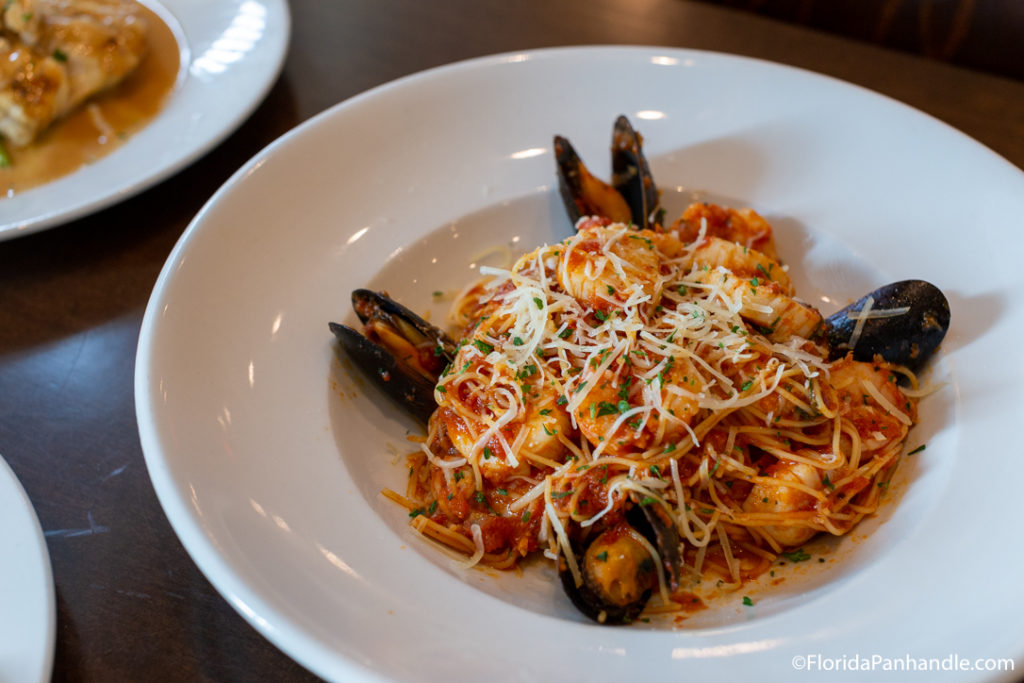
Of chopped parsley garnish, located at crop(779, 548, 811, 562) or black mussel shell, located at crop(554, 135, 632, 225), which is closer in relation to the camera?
chopped parsley garnish, located at crop(779, 548, 811, 562)

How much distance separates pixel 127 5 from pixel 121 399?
3.03 metres

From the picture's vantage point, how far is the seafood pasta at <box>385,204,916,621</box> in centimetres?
243

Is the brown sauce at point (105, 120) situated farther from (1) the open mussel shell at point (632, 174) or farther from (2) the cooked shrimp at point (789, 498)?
(2) the cooked shrimp at point (789, 498)

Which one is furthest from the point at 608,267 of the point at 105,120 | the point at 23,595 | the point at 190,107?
the point at 105,120

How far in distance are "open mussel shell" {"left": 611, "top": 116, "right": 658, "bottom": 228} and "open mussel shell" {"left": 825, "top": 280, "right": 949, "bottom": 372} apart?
94 cm

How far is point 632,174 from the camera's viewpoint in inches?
130

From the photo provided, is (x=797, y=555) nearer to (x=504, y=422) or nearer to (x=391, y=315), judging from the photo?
(x=504, y=422)

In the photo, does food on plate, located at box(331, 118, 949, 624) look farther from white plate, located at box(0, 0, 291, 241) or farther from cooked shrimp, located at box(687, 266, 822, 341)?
white plate, located at box(0, 0, 291, 241)

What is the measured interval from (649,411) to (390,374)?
3.11ft

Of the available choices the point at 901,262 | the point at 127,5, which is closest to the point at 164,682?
the point at 901,262

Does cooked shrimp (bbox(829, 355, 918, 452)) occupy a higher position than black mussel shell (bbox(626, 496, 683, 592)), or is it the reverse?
cooked shrimp (bbox(829, 355, 918, 452))

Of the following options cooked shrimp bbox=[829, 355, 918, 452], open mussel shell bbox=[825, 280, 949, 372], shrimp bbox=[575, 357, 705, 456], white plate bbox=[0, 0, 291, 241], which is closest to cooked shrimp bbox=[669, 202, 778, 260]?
open mussel shell bbox=[825, 280, 949, 372]

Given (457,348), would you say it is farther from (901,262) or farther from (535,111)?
(901,262)

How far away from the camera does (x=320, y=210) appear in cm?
316
